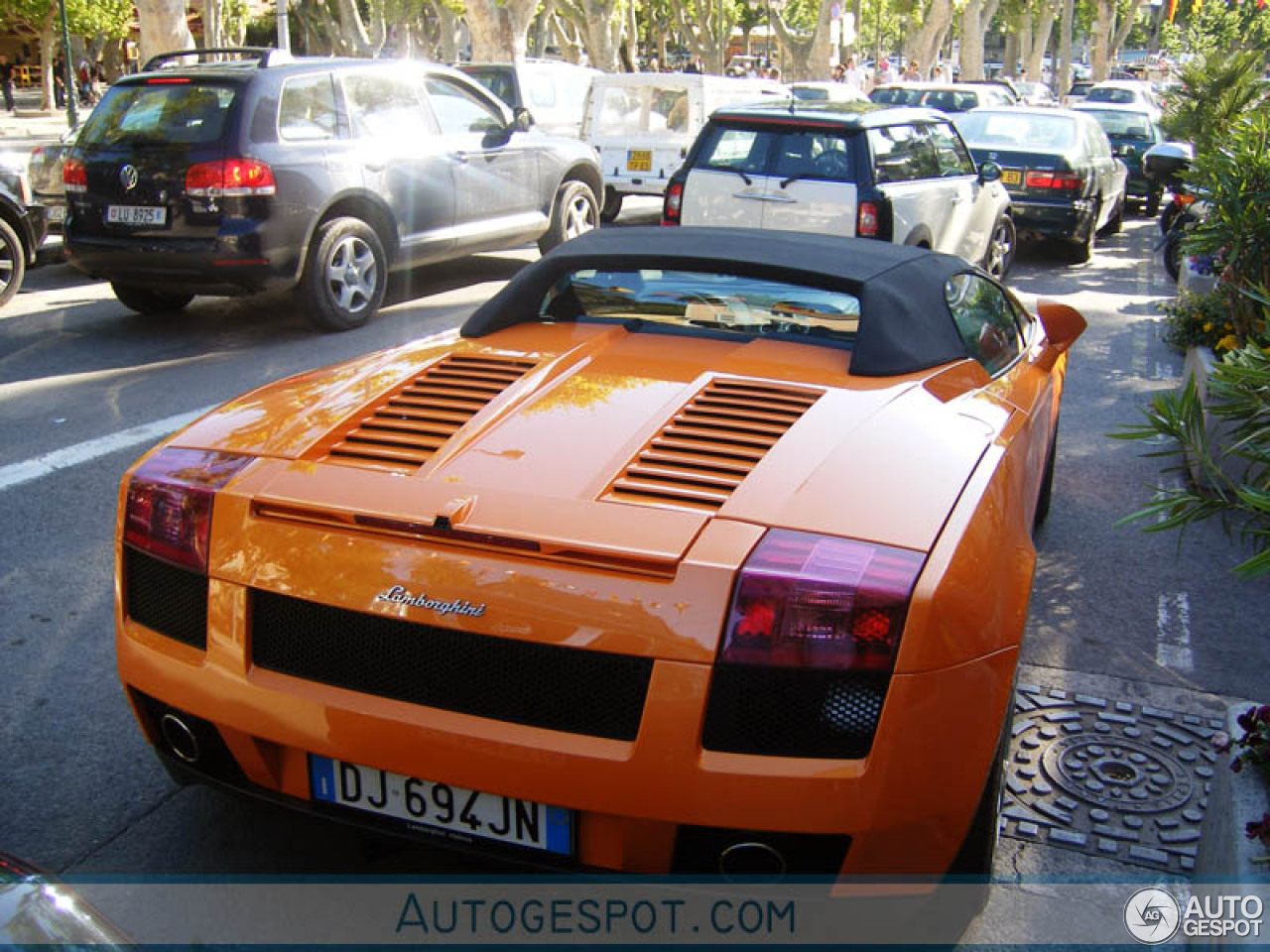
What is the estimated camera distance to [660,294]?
13.1 feet

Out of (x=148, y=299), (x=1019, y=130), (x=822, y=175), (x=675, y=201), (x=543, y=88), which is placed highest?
(x=543, y=88)

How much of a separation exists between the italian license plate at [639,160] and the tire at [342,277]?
7.22 m

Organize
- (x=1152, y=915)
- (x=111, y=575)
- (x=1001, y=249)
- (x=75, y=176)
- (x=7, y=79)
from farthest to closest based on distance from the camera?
(x=7, y=79) → (x=1001, y=249) → (x=75, y=176) → (x=111, y=575) → (x=1152, y=915)

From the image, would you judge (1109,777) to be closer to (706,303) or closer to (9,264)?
(706,303)

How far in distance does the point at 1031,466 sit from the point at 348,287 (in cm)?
689

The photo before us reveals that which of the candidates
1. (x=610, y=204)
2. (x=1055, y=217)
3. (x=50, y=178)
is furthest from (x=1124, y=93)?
(x=50, y=178)

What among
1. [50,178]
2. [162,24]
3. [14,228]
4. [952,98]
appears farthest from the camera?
[952,98]

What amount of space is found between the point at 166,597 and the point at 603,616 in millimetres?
1055

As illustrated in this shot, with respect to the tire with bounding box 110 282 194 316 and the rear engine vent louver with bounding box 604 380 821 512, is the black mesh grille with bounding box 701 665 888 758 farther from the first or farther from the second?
the tire with bounding box 110 282 194 316

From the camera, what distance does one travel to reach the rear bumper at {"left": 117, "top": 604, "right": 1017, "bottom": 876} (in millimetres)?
2328

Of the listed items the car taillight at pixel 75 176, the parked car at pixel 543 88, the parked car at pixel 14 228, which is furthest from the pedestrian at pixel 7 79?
the car taillight at pixel 75 176

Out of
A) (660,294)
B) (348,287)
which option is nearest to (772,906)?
(660,294)

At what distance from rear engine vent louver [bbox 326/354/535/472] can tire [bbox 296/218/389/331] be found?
5.91m

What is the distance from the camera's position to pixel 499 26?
27547mm
